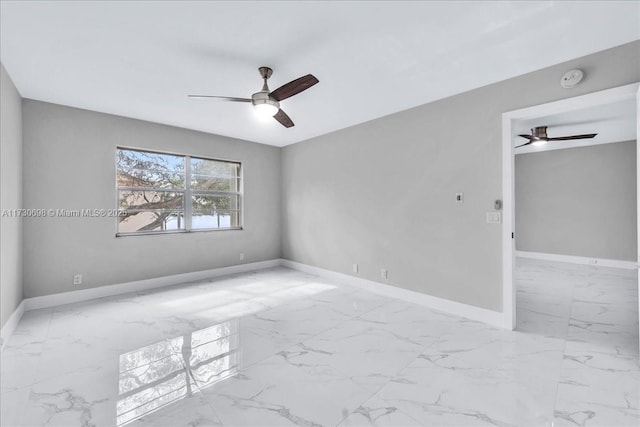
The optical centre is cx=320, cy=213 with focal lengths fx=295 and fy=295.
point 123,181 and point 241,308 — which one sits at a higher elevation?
point 123,181

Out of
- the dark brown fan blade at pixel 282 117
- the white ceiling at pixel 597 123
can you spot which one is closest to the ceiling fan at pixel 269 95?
the dark brown fan blade at pixel 282 117

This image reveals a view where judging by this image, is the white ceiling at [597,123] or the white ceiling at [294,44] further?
the white ceiling at [597,123]

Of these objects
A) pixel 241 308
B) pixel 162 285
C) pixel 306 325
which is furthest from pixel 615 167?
pixel 162 285

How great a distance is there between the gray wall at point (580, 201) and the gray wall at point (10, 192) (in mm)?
8606

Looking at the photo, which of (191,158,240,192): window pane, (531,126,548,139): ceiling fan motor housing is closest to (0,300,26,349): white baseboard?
(191,158,240,192): window pane

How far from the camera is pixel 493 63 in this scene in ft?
8.73

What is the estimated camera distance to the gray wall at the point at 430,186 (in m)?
2.89

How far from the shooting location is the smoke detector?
2494 millimetres

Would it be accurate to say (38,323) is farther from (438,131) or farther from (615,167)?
(615,167)

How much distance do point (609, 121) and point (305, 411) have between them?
226 inches

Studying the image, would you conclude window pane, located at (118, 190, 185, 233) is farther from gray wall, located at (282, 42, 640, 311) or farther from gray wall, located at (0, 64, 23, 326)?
gray wall, located at (282, 42, 640, 311)

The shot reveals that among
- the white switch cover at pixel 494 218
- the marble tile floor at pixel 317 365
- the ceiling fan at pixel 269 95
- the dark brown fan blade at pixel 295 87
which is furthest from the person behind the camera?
the white switch cover at pixel 494 218

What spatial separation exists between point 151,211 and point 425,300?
411cm

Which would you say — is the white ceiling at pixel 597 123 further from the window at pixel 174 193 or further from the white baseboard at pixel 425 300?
the window at pixel 174 193
